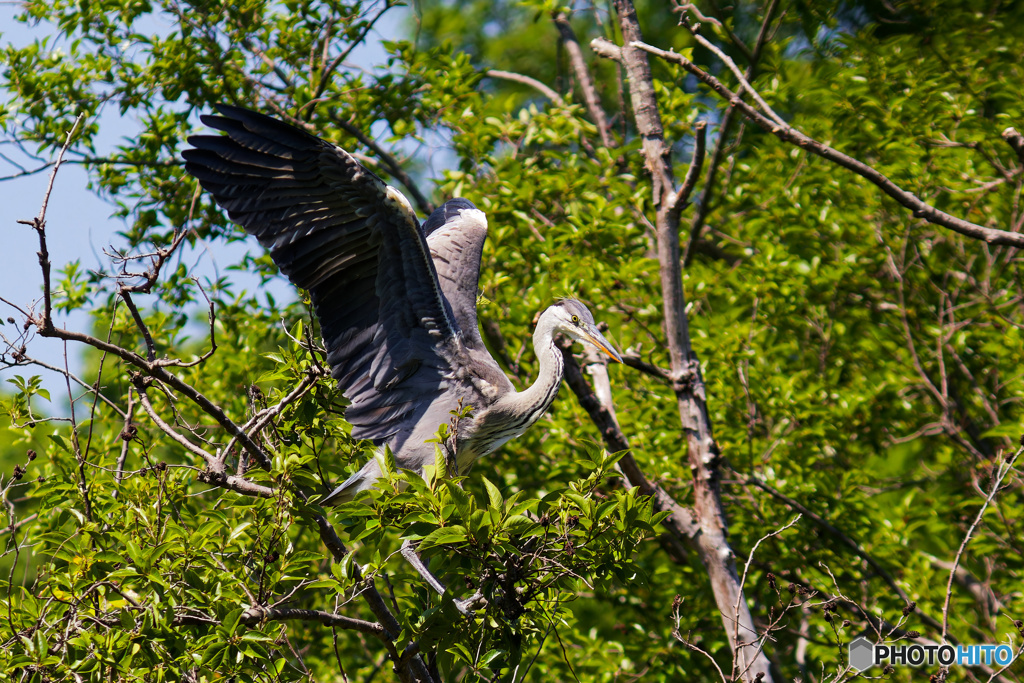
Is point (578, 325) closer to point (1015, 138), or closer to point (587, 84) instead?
point (1015, 138)

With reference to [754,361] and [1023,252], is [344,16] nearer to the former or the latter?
[754,361]

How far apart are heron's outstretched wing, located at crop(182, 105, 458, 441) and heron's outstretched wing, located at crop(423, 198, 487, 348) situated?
38 cm

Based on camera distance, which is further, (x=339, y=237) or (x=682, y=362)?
(x=682, y=362)

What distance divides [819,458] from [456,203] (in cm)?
282

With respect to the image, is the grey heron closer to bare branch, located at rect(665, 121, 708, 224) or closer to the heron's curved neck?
the heron's curved neck

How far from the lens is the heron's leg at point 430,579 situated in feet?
10.3

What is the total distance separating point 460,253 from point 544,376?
0.87m

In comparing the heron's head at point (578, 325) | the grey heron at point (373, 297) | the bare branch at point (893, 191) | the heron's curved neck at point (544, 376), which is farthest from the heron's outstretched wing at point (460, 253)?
the bare branch at point (893, 191)

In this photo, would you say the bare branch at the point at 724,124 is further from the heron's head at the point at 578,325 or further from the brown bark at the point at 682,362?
the heron's head at the point at 578,325

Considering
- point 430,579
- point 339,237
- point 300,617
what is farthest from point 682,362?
point 300,617

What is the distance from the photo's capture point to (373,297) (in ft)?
12.7

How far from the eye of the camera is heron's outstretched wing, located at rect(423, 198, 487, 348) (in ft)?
14.3

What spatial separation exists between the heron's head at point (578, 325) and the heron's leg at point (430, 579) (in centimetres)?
133

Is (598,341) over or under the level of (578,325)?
under
